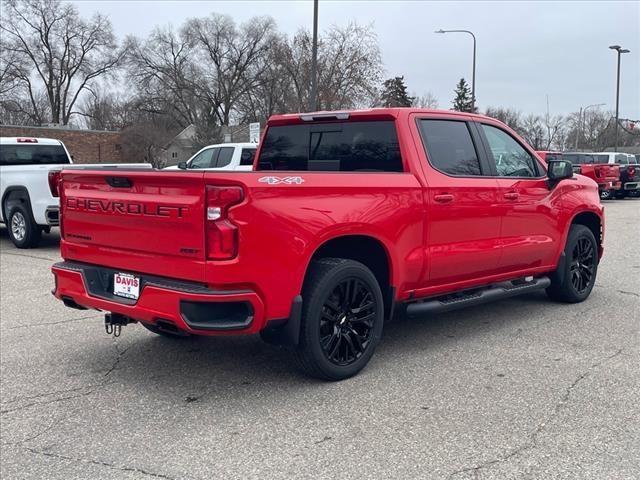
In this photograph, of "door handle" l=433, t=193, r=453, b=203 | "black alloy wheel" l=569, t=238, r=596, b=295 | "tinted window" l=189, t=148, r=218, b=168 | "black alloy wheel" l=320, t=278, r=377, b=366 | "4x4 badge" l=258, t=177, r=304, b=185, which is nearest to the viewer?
"4x4 badge" l=258, t=177, r=304, b=185

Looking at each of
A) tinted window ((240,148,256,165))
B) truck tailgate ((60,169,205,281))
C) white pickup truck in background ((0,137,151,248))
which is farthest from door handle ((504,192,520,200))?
tinted window ((240,148,256,165))

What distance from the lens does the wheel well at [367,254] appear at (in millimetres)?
4609

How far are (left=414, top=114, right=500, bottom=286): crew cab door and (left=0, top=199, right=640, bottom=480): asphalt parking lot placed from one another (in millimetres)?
669

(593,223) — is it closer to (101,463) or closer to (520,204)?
(520,204)

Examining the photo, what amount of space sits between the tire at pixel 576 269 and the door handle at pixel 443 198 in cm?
206

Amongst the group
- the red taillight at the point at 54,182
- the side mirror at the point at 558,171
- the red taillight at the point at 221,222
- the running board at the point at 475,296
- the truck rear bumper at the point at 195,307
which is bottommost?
the running board at the point at 475,296

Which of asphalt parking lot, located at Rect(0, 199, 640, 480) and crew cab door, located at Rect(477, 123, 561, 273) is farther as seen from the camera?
crew cab door, located at Rect(477, 123, 561, 273)

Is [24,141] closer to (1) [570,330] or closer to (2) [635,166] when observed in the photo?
(1) [570,330]

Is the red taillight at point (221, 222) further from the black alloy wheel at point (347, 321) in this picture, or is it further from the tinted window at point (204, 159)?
the tinted window at point (204, 159)

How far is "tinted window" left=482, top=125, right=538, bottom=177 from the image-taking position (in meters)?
5.88

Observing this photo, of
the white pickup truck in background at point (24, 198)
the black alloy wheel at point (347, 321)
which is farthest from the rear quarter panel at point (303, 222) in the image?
the white pickup truck in background at point (24, 198)

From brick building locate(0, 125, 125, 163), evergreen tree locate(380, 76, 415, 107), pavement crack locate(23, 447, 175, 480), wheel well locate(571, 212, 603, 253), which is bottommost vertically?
pavement crack locate(23, 447, 175, 480)

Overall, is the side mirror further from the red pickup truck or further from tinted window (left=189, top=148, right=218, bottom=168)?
tinted window (left=189, top=148, right=218, bottom=168)

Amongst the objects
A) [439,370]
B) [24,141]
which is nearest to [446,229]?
[439,370]
